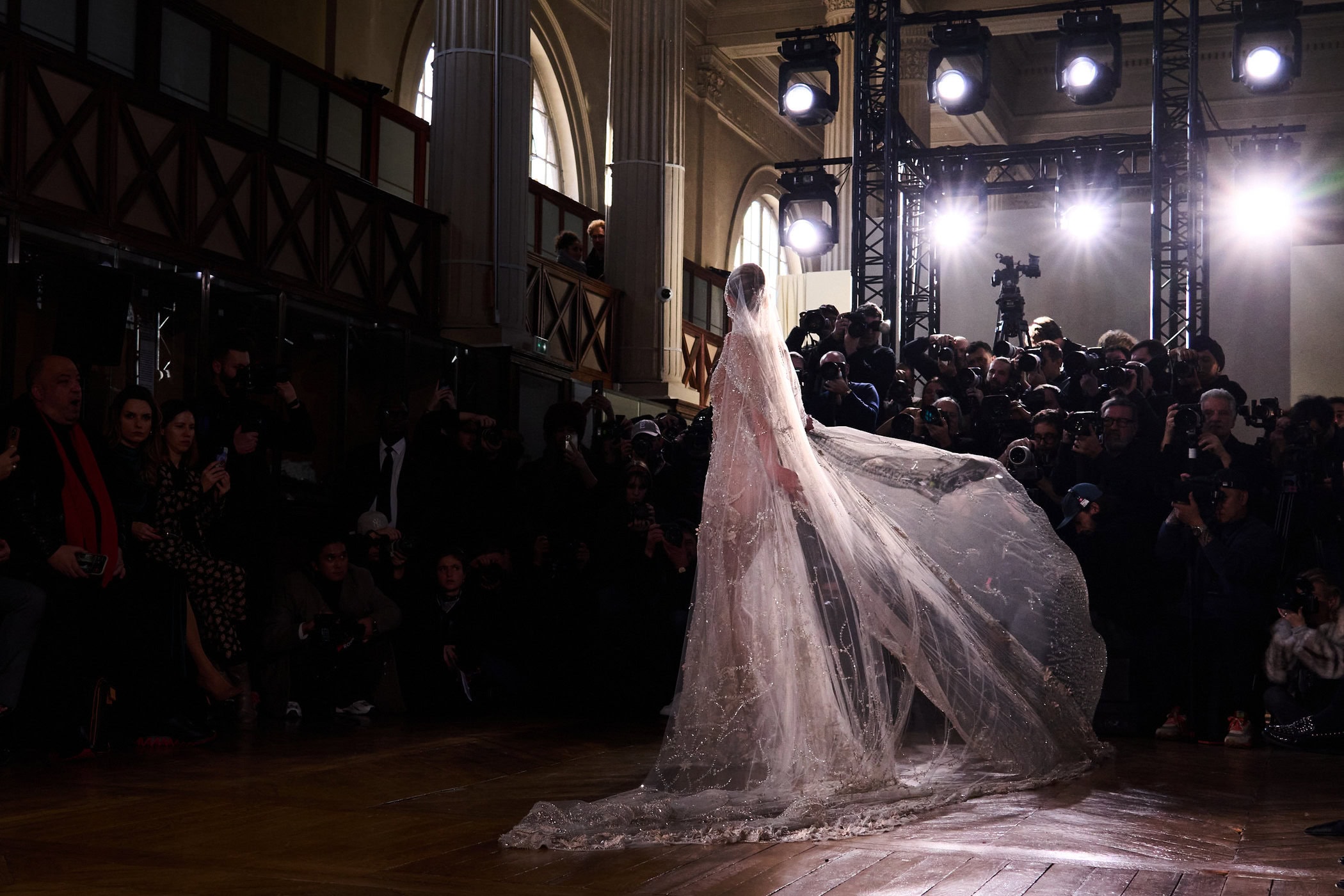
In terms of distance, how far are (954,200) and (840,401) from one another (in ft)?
20.1

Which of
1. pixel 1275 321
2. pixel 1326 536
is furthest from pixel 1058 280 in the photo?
pixel 1326 536

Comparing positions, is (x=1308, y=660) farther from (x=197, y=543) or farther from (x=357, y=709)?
(x=197, y=543)

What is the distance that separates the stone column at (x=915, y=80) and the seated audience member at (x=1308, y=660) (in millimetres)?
13138

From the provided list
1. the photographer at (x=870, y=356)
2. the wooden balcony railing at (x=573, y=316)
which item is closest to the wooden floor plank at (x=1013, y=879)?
the photographer at (x=870, y=356)

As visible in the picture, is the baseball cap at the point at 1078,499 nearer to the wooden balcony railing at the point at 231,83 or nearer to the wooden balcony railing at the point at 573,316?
the wooden balcony railing at the point at 231,83

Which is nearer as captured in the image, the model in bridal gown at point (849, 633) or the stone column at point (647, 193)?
the model in bridal gown at point (849, 633)

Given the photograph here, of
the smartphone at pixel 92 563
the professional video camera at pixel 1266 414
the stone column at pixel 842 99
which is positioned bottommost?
the smartphone at pixel 92 563

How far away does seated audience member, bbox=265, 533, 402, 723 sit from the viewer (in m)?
6.26

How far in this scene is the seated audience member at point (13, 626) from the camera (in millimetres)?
4840

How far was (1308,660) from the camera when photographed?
5.50 metres

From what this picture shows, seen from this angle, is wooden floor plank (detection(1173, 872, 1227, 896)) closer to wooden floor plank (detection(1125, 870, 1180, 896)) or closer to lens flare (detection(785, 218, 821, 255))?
wooden floor plank (detection(1125, 870, 1180, 896))

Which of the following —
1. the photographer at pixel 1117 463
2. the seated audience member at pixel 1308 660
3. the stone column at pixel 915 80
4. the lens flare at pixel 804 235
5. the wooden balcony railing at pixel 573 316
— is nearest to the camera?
the seated audience member at pixel 1308 660

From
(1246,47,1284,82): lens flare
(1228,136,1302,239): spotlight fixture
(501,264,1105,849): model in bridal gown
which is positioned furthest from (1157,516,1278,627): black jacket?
(1228,136,1302,239): spotlight fixture

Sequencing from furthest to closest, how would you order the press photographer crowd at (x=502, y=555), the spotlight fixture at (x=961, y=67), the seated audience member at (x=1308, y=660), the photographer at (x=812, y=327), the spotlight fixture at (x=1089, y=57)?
the spotlight fixture at (x=961, y=67) < the spotlight fixture at (x=1089, y=57) < the photographer at (x=812, y=327) < the seated audience member at (x=1308, y=660) < the press photographer crowd at (x=502, y=555)
